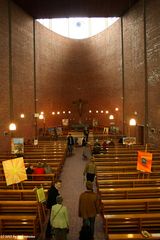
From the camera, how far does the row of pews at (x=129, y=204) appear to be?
5600 millimetres

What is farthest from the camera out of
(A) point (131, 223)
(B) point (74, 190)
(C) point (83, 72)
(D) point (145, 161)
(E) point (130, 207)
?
(C) point (83, 72)

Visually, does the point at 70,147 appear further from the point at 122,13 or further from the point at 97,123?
the point at 122,13

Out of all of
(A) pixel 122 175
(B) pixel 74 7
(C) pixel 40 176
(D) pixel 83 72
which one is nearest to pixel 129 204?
(A) pixel 122 175

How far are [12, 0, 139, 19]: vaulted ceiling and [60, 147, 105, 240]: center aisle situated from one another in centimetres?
994

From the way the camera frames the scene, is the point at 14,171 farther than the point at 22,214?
Yes

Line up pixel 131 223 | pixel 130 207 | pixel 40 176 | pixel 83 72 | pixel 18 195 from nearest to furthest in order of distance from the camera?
pixel 131 223 < pixel 130 207 < pixel 18 195 < pixel 40 176 < pixel 83 72

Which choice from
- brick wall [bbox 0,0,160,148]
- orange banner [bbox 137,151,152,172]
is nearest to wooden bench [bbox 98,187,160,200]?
orange banner [bbox 137,151,152,172]

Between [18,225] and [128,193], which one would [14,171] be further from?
[128,193]

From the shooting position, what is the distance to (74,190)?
31.8 ft

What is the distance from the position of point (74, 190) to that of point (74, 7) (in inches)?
531

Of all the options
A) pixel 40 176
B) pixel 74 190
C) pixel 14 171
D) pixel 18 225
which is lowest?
pixel 74 190

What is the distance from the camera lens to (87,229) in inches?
177

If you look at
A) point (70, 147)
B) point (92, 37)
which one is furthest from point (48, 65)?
point (70, 147)

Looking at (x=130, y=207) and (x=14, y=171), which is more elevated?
(x=14, y=171)
